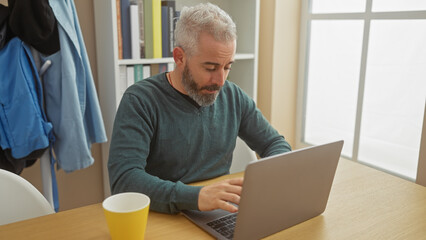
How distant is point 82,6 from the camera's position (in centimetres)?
230

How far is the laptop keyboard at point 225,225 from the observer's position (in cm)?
101

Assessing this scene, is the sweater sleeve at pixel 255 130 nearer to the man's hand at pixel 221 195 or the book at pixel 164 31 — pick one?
the man's hand at pixel 221 195

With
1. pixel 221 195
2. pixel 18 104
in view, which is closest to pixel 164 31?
pixel 18 104

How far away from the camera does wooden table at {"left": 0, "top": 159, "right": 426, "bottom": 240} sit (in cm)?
102

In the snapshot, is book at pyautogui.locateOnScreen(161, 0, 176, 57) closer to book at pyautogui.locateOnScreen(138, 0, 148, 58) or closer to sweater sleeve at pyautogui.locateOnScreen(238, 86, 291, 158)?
book at pyautogui.locateOnScreen(138, 0, 148, 58)

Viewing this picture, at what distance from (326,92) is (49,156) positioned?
69.1 inches

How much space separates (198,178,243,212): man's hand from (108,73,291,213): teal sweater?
0.9 inches

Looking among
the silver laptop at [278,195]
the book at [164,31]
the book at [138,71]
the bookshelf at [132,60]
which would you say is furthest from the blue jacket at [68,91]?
the silver laptop at [278,195]

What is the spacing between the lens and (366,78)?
2.43 metres

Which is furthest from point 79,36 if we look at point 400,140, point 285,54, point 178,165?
point 400,140

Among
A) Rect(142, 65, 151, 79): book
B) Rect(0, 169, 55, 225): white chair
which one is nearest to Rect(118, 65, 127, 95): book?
Rect(142, 65, 151, 79): book

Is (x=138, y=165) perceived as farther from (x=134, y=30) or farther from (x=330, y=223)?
(x=134, y=30)

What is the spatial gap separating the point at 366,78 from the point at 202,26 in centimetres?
143

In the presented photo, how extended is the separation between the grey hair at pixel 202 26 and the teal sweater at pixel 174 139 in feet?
0.63
